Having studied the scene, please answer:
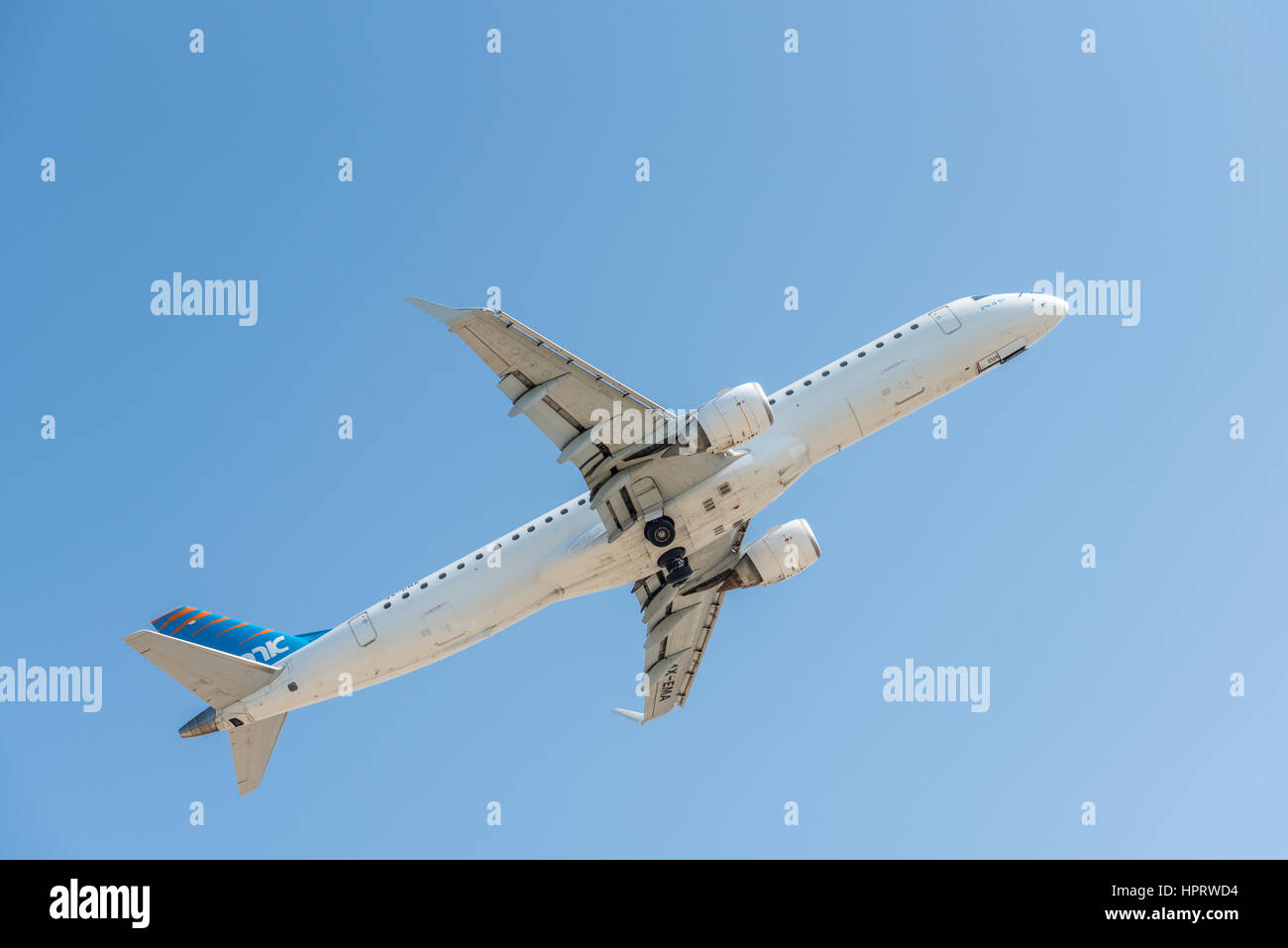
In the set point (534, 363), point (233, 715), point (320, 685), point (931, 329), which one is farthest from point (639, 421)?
point (233, 715)

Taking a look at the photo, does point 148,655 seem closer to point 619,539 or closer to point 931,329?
point 619,539

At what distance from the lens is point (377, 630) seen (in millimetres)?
41094

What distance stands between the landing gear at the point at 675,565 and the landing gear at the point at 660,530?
2.66 feet

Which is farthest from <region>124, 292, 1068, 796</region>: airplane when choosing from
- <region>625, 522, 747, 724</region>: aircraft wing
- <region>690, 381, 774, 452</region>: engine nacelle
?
<region>625, 522, 747, 724</region>: aircraft wing

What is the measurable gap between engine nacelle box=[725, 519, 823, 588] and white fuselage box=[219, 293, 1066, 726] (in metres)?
3.92

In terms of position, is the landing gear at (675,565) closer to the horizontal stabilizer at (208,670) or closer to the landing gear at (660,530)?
the landing gear at (660,530)

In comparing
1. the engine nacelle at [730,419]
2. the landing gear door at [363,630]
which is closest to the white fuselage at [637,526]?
the landing gear door at [363,630]

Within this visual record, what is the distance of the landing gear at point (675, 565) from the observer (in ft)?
133

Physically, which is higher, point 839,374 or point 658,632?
point 839,374

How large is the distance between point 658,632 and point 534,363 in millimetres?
15397

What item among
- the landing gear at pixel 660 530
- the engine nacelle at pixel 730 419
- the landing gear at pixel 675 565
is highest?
the engine nacelle at pixel 730 419

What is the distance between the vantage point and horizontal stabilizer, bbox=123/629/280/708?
40969 millimetres

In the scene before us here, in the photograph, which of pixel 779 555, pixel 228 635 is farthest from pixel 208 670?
pixel 779 555

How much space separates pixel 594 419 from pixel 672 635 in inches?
511
